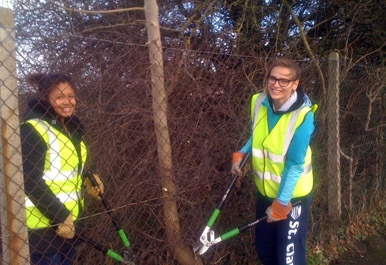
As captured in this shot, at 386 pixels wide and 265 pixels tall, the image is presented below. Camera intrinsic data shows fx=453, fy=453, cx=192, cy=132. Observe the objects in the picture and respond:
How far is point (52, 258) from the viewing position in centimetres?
274

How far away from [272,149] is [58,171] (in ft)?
4.71

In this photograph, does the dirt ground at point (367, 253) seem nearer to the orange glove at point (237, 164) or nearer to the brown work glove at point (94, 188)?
the orange glove at point (237, 164)

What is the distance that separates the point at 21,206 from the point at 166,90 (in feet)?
4.74

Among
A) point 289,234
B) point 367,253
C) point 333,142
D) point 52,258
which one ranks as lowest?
point 367,253

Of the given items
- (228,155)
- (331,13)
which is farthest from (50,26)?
(331,13)

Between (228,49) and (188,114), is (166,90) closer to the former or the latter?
(188,114)

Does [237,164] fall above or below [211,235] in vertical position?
above

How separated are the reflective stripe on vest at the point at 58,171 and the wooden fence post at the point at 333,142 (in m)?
2.94

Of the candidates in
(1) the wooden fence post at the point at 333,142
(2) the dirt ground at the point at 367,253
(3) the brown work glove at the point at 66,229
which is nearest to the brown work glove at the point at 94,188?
(3) the brown work glove at the point at 66,229

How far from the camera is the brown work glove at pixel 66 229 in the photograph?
8.56 feet

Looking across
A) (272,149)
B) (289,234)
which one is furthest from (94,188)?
(289,234)

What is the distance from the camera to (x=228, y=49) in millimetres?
4195

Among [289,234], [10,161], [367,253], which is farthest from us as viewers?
[367,253]

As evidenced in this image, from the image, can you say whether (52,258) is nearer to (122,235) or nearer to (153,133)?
(122,235)
